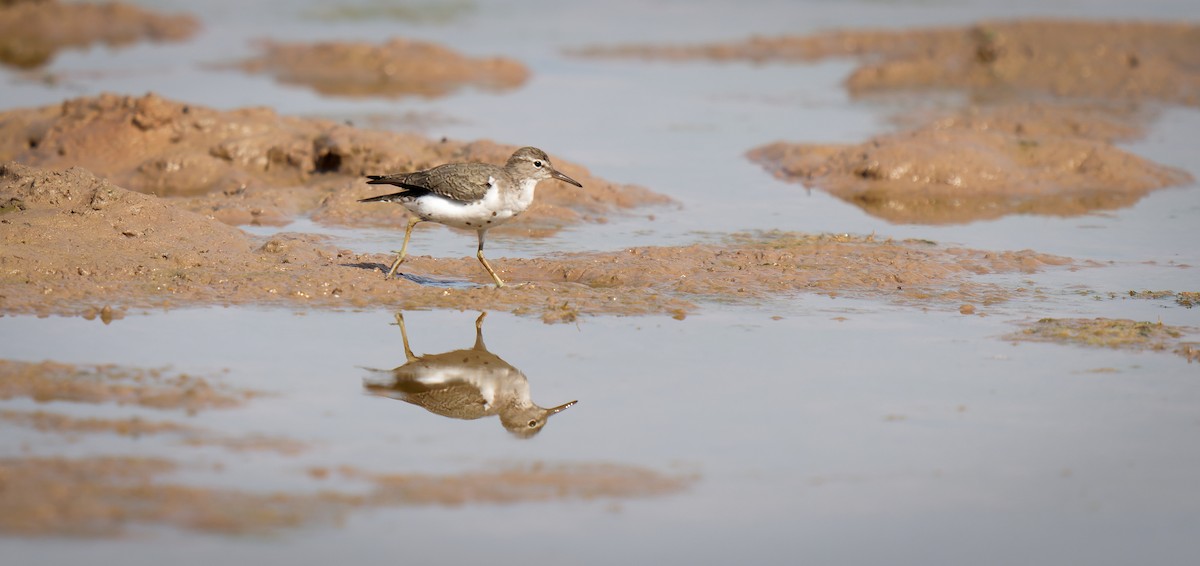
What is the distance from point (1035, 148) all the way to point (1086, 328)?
638 cm

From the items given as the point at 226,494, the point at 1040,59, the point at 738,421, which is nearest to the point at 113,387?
the point at 226,494

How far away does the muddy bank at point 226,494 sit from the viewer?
5.25m

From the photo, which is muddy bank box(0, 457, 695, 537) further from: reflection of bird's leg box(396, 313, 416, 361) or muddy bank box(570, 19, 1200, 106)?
muddy bank box(570, 19, 1200, 106)

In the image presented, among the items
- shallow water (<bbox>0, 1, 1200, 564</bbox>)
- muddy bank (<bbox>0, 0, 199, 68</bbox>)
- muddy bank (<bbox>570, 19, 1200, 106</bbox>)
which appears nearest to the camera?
shallow water (<bbox>0, 1, 1200, 564</bbox>)

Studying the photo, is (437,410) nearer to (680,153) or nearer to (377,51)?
(680,153)

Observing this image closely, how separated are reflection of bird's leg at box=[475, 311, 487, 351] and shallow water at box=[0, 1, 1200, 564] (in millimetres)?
53

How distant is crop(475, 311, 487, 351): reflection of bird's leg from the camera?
7.96m

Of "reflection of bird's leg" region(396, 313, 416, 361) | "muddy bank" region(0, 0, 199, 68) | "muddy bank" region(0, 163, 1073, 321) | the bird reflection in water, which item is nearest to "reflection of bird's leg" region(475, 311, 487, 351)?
the bird reflection in water

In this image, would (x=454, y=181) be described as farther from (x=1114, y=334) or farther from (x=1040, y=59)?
(x=1040, y=59)

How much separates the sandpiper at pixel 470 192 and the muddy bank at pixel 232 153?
2.89 m

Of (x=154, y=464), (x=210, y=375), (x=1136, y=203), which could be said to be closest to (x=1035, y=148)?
(x=1136, y=203)

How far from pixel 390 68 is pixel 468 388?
1407 cm

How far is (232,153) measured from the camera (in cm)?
1303

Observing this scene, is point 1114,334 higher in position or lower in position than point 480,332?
higher
